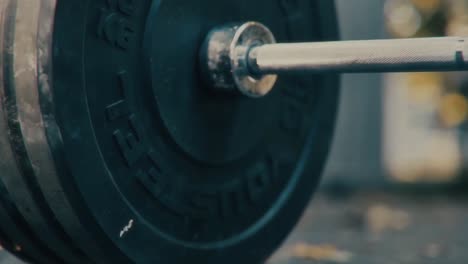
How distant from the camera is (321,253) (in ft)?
8.77

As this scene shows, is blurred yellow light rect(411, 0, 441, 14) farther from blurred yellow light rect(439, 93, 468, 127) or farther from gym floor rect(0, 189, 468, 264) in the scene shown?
gym floor rect(0, 189, 468, 264)

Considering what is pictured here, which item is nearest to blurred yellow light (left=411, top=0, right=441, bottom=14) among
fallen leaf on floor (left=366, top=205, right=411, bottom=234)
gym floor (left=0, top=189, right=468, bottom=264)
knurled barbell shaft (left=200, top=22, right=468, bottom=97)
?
gym floor (left=0, top=189, right=468, bottom=264)

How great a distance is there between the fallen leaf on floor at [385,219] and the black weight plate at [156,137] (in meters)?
1.93

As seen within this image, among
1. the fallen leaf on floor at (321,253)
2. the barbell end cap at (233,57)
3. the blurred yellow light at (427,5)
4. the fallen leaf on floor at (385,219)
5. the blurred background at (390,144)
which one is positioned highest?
the blurred yellow light at (427,5)

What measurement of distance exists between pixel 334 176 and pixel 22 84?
4.44m

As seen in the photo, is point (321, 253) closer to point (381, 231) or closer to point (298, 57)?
point (381, 231)

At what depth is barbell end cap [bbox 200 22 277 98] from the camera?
1.46m

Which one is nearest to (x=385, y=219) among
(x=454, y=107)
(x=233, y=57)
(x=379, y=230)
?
(x=379, y=230)

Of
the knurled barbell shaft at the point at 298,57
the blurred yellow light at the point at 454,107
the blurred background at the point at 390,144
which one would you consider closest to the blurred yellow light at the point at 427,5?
the blurred background at the point at 390,144

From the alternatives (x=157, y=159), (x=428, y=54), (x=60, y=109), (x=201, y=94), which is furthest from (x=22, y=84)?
(x=428, y=54)

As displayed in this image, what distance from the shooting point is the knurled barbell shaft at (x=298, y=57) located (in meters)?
1.28

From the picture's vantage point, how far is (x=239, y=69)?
4.79 feet

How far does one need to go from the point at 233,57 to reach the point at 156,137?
0.73ft

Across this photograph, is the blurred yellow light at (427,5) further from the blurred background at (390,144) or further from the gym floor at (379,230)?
the gym floor at (379,230)
